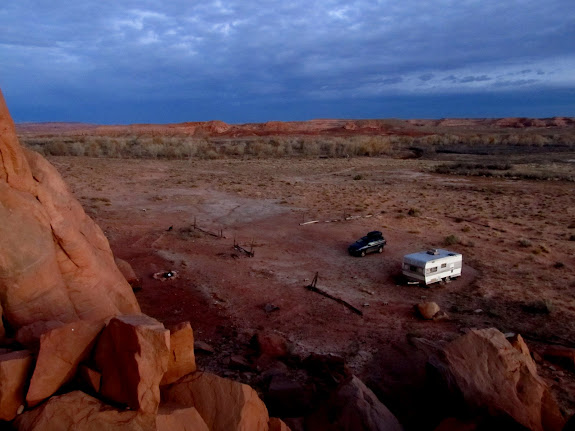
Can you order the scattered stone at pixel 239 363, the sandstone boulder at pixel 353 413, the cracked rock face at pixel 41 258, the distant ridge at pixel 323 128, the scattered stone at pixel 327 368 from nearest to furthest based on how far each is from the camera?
the sandstone boulder at pixel 353 413 → the cracked rock face at pixel 41 258 → the scattered stone at pixel 327 368 → the scattered stone at pixel 239 363 → the distant ridge at pixel 323 128

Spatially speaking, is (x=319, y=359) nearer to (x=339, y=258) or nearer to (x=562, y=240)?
(x=339, y=258)

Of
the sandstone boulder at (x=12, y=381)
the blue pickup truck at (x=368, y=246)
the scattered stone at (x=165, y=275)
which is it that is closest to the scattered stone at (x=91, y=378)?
the sandstone boulder at (x=12, y=381)

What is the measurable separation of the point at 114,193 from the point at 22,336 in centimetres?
2266

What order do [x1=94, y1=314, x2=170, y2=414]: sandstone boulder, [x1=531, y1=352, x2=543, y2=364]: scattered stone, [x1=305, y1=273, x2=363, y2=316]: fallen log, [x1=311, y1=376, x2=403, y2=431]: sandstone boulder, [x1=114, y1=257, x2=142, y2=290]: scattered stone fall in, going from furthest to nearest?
[x1=114, y1=257, x2=142, y2=290]: scattered stone, [x1=305, y1=273, x2=363, y2=316]: fallen log, [x1=531, y1=352, x2=543, y2=364]: scattered stone, [x1=311, y1=376, x2=403, y2=431]: sandstone boulder, [x1=94, y1=314, x2=170, y2=414]: sandstone boulder

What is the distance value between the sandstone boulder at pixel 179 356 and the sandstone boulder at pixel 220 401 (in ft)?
0.42

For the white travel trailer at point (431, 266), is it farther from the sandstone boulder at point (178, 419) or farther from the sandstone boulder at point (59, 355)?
the sandstone boulder at point (59, 355)

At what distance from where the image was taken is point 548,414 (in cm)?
669

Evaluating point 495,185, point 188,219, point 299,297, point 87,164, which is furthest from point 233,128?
point 299,297

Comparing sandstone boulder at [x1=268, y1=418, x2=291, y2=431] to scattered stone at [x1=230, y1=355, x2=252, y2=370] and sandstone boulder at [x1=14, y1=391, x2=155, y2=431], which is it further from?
scattered stone at [x1=230, y1=355, x2=252, y2=370]

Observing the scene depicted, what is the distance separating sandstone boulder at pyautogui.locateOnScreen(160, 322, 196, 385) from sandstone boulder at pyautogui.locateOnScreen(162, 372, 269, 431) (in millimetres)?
129

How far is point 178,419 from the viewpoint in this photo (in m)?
5.27

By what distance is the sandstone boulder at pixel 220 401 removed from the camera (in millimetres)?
5629

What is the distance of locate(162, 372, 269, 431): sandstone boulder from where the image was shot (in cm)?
563

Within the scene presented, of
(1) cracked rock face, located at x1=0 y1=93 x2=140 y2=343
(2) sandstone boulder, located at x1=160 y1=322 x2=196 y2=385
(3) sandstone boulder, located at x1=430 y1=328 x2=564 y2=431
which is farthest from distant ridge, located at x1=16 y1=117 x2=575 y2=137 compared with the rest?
(2) sandstone boulder, located at x1=160 y1=322 x2=196 y2=385
